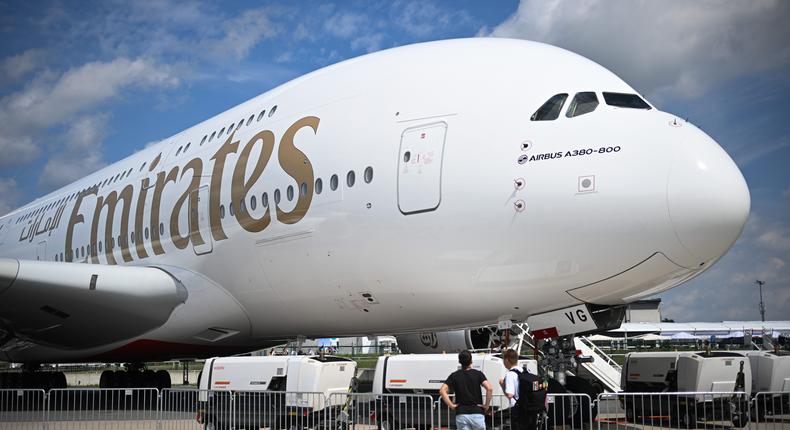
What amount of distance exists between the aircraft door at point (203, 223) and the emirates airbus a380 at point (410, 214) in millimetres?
35

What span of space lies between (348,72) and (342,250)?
2817 mm

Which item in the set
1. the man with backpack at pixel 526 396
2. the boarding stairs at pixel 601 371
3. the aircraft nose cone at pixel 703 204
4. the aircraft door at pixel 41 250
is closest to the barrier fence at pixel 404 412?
the man with backpack at pixel 526 396

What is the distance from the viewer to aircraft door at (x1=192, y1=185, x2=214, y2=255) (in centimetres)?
1324

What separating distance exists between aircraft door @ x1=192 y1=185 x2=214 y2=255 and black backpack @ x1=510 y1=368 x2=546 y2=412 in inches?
258

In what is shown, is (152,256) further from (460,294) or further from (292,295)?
(460,294)

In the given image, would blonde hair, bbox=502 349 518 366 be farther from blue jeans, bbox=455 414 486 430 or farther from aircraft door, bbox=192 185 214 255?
aircraft door, bbox=192 185 214 255

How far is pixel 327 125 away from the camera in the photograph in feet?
38.3

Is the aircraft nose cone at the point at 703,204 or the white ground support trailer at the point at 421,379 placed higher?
the aircraft nose cone at the point at 703,204

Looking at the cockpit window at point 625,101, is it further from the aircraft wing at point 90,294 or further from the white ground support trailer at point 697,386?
the aircraft wing at point 90,294

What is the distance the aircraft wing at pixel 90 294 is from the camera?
13.4 m

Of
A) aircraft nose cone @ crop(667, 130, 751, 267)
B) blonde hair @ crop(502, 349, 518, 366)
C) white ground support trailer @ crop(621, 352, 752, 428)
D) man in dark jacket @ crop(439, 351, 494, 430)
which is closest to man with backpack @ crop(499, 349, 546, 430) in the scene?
blonde hair @ crop(502, 349, 518, 366)

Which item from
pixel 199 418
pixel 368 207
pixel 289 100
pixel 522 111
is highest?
pixel 289 100

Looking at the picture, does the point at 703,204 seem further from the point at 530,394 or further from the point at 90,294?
the point at 90,294

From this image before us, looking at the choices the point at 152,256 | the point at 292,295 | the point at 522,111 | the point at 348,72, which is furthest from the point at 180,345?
the point at 522,111
